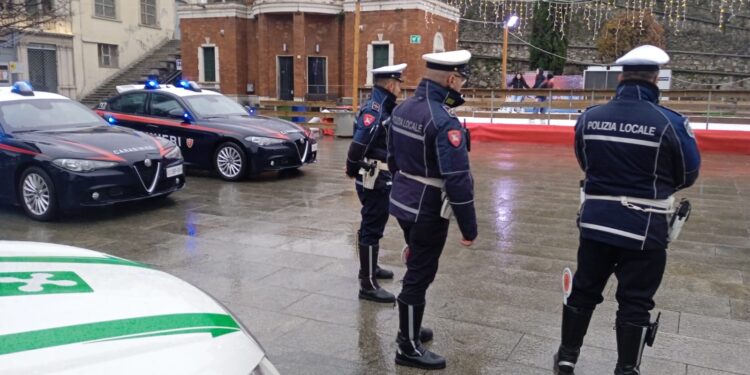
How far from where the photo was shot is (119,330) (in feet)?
5.82

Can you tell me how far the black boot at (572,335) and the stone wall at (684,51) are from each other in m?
31.8

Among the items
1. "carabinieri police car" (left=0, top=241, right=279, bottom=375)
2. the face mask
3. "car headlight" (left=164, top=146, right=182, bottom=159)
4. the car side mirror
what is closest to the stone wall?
the car side mirror

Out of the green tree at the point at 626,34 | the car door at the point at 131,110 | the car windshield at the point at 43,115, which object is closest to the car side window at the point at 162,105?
the car door at the point at 131,110

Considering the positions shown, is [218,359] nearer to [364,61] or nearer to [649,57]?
[649,57]

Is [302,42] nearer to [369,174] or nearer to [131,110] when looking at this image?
[131,110]

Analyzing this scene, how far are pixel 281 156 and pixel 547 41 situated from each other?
83.8 ft

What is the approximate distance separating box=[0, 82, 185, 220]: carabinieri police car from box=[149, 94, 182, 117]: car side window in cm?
233

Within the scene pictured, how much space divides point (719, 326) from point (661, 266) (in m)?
1.48

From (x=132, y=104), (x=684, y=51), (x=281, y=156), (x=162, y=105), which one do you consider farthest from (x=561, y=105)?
(x=684, y=51)

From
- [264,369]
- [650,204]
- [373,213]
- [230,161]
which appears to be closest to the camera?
[264,369]

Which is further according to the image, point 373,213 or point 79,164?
point 79,164

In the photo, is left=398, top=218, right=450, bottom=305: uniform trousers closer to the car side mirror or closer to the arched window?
the car side mirror

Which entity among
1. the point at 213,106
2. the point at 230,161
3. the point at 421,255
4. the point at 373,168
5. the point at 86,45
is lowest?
the point at 230,161

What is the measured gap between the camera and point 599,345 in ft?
13.1
